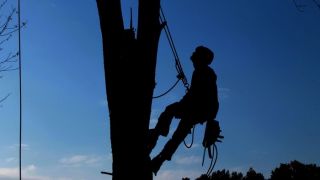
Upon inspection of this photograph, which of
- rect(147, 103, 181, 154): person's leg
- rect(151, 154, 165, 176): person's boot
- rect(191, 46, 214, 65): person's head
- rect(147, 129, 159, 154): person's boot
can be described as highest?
rect(191, 46, 214, 65): person's head

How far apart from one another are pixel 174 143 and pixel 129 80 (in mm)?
1278

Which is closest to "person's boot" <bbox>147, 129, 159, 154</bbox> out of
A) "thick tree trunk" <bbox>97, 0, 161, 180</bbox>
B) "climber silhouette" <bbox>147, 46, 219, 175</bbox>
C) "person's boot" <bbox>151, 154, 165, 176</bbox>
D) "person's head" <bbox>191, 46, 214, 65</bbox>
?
"climber silhouette" <bbox>147, 46, 219, 175</bbox>

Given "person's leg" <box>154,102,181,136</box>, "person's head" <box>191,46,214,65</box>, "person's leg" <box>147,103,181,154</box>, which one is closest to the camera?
"person's leg" <box>147,103,181,154</box>

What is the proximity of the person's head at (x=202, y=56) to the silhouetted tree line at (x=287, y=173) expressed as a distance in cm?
1211

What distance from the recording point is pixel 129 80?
387 centimetres

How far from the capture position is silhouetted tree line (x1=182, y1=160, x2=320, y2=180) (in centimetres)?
1628

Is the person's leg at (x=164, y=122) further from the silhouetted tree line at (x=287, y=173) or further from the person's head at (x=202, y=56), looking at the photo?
the silhouetted tree line at (x=287, y=173)

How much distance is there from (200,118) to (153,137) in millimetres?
790

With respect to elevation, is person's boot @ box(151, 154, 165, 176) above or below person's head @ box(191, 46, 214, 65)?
below

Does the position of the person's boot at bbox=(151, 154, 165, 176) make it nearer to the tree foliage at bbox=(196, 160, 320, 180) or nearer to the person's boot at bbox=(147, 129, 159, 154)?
the person's boot at bbox=(147, 129, 159, 154)

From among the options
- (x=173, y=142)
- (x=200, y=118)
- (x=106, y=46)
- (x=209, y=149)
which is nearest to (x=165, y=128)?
(x=173, y=142)

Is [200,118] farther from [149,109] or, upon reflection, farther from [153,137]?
[149,109]

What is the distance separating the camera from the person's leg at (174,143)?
15.0 feet

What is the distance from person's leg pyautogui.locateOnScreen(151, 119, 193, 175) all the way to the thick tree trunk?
45 centimetres
